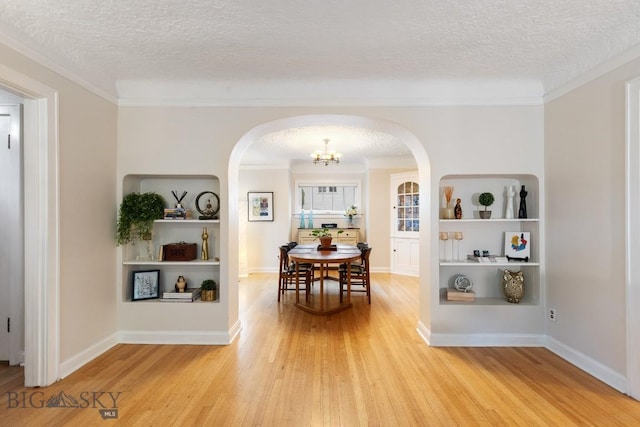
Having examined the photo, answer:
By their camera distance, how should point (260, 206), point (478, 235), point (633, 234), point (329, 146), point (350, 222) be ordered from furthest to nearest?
point (350, 222), point (260, 206), point (329, 146), point (478, 235), point (633, 234)

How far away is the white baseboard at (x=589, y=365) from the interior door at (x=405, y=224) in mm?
3298

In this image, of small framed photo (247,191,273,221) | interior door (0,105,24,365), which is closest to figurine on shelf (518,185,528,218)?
interior door (0,105,24,365)

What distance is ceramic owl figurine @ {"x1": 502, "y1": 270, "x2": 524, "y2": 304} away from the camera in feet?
9.70

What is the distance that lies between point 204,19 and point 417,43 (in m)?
1.51

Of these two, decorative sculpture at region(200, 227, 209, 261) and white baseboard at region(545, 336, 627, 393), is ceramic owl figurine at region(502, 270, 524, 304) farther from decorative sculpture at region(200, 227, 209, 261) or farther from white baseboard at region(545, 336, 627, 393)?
decorative sculpture at region(200, 227, 209, 261)

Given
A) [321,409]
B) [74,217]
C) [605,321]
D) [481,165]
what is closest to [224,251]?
[74,217]

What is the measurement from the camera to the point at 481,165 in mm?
2947

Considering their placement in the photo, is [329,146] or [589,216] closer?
[589,216]

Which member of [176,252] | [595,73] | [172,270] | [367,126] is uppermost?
[595,73]

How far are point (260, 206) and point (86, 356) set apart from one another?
4434mm

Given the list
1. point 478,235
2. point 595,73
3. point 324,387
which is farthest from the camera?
point 478,235

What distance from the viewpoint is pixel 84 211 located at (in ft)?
8.48

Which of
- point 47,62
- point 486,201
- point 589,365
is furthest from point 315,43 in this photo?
point 589,365

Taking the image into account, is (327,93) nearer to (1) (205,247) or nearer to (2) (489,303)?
Result: (1) (205,247)
